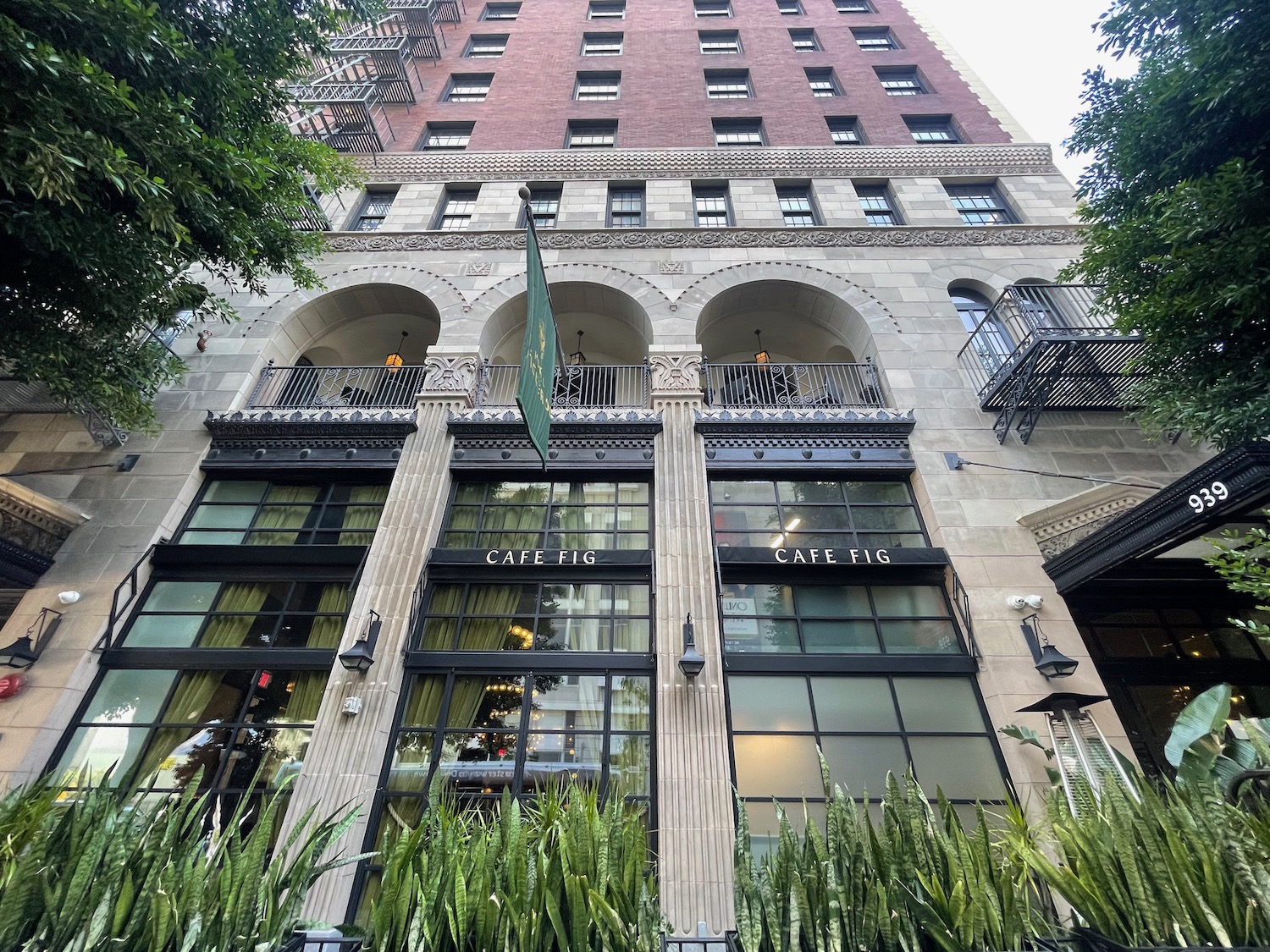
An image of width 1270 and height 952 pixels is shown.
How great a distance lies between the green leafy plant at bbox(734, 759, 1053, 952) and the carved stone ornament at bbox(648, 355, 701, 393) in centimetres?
951

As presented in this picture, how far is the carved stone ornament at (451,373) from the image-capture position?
1217cm

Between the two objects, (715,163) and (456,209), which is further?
(715,163)

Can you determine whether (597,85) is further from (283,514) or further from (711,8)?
(283,514)

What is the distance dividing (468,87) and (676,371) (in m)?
18.9

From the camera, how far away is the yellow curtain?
9.73 m

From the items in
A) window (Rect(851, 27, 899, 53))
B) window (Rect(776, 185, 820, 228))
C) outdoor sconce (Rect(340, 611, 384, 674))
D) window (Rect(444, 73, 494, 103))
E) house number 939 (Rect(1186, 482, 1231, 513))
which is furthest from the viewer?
window (Rect(851, 27, 899, 53))

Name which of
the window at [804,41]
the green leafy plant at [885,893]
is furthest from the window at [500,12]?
the green leafy plant at [885,893]

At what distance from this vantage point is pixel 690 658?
834 centimetres

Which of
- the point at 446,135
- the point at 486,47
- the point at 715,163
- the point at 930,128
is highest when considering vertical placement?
the point at 486,47

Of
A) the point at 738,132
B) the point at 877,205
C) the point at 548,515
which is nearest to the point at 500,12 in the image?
the point at 738,132

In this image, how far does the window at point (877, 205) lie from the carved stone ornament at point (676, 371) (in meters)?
7.72

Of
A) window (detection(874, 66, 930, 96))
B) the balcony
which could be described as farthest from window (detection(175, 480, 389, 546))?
window (detection(874, 66, 930, 96))

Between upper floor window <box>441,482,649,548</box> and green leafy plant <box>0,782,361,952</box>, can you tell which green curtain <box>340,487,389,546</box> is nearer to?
upper floor window <box>441,482,649,548</box>

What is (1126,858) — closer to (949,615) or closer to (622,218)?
(949,615)
